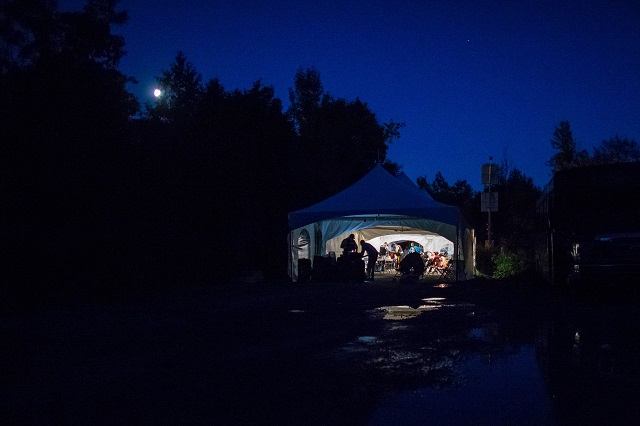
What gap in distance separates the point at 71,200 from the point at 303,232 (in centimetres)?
1163

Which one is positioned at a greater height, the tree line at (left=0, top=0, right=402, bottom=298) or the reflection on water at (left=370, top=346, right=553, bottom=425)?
the tree line at (left=0, top=0, right=402, bottom=298)

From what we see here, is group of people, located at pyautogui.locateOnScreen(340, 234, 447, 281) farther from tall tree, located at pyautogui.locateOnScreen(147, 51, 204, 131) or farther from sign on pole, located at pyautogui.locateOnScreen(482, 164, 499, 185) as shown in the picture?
tall tree, located at pyautogui.locateOnScreen(147, 51, 204, 131)

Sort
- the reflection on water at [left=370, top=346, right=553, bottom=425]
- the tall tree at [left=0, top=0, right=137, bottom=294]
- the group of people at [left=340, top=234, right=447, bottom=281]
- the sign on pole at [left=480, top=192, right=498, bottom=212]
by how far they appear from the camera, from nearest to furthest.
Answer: the reflection on water at [left=370, top=346, right=553, bottom=425]
the tall tree at [left=0, top=0, right=137, bottom=294]
the group of people at [left=340, top=234, right=447, bottom=281]
the sign on pole at [left=480, top=192, right=498, bottom=212]

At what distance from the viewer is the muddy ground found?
187 inches

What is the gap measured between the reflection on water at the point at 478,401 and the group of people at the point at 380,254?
51.7ft

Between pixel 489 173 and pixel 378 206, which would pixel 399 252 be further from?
pixel 378 206

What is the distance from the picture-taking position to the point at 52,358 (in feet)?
23.3

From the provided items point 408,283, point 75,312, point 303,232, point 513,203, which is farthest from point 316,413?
point 513,203

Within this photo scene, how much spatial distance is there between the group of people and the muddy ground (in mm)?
9009

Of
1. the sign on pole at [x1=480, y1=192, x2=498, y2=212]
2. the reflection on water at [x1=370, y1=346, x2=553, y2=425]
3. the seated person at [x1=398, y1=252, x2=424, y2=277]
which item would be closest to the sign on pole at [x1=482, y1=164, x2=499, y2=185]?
the sign on pole at [x1=480, y1=192, x2=498, y2=212]

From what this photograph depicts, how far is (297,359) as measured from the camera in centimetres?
686

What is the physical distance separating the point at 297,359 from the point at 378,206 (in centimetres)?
1419

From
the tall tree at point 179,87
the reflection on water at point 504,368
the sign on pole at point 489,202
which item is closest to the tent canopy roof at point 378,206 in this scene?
the sign on pole at point 489,202

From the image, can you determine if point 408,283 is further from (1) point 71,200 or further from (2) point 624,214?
(1) point 71,200
